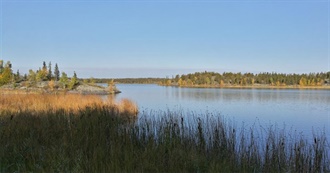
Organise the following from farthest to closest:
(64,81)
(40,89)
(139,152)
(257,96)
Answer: (64,81) → (257,96) → (40,89) → (139,152)

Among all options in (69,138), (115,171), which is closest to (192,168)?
(115,171)

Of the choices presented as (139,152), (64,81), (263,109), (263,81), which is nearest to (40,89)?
(64,81)

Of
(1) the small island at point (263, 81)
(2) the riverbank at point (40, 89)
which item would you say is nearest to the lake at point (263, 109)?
(2) the riverbank at point (40, 89)

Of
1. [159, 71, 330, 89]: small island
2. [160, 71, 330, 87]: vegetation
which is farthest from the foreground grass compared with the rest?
[160, 71, 330, 87]: vegetation

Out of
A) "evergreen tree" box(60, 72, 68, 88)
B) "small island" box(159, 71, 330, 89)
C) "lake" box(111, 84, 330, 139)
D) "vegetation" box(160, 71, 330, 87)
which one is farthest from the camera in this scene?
"vegetation" box(160, 71, 330, 87)

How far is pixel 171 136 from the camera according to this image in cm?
716

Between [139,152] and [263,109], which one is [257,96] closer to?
[263,109]

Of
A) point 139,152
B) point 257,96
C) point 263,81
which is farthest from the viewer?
point 263,81

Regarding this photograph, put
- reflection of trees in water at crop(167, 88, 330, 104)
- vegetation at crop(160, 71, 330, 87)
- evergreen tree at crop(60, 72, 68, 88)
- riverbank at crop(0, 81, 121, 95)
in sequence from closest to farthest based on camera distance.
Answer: riverbank at crop(0, 81, 121, 95) → reflection of trees in water at crop(167, 88, 330, 104) → evergreen tree at crop(60, 72, 68, 88) → vegetation at crop(160, 71, 330, 87)

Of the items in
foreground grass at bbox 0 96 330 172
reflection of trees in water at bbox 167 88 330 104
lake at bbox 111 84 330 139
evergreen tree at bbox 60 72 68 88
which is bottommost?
reflection of trees in water at bbox 167 88 330 104

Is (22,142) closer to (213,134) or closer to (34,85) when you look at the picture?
(213,134)

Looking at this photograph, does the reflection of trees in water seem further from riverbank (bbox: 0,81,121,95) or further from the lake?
riverbank (bbox: 0,81,121,95)

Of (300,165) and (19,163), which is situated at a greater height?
(19,163)

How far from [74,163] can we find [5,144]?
2075mm
